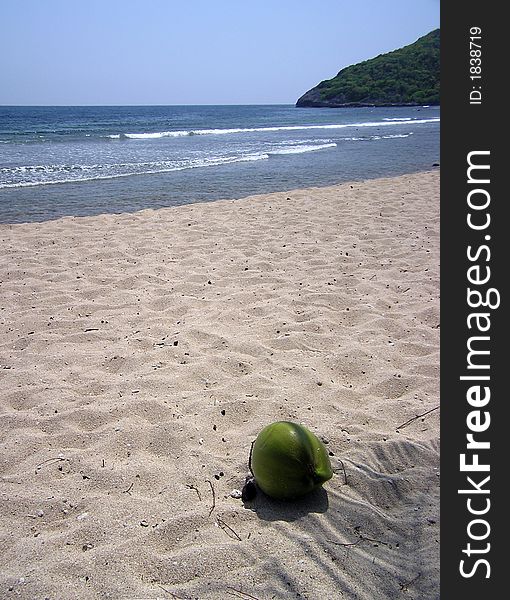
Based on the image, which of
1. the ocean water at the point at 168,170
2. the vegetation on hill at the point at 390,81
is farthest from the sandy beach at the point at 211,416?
the vegetation on hill at the point at 390,81

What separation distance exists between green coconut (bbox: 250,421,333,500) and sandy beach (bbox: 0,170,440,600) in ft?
0.27

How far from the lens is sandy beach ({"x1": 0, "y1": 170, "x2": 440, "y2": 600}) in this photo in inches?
70.8

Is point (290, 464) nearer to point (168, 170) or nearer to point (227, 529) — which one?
point (227, 529)

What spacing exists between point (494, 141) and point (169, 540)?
5.19 ft

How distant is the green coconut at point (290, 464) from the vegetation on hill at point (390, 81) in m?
74.3

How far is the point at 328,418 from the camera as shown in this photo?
8.55 ft

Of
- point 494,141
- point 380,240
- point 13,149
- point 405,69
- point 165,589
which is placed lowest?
point 165,589

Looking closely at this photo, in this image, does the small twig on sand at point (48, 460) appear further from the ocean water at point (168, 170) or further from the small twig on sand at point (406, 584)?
the ocean water at point (168, 170)

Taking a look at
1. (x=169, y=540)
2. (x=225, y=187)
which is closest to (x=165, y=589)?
(x=169, y=540)

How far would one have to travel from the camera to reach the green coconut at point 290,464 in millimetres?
1994

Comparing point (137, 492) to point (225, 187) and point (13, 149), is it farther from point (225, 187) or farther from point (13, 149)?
point (13, 149)

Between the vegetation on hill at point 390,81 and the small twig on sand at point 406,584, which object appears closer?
the small twig on sand at point 406,584

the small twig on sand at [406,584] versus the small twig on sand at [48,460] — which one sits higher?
the small twig on sand at [48,460]

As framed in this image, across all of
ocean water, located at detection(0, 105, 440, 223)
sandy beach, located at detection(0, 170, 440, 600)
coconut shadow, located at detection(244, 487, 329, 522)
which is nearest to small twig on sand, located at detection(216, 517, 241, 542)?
sandy beach, located at detection(0, 170, 440, 600)
